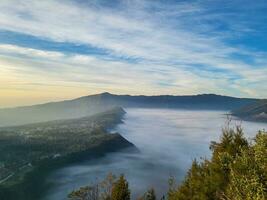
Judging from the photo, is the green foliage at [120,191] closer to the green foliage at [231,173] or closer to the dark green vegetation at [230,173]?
the dark green vegetation at [230,173]

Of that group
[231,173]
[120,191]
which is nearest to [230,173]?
[231,173]

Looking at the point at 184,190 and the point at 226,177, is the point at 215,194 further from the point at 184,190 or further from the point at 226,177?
the point at 184,190

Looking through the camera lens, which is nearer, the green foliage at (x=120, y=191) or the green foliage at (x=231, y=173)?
the green foliage at (x=231, y=173)

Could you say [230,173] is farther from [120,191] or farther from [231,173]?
[120,191]

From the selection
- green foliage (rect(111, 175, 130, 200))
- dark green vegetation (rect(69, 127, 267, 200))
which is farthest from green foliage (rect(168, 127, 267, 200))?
green foliage (rect(111, 175, 130, 200))

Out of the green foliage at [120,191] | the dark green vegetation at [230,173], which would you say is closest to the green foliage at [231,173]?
the dark green vegetation at [230,173]

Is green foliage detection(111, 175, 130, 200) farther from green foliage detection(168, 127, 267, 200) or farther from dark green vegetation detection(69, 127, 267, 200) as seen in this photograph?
green foliage detection(168, 127, 267, 200)

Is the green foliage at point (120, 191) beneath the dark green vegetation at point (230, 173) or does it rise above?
beneath
